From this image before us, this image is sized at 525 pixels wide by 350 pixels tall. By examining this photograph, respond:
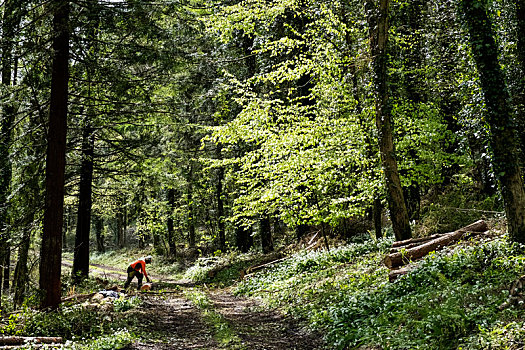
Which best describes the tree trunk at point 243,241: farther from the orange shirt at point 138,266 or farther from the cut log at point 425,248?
the cut log at point 425,248

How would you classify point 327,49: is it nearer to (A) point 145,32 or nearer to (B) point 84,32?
(A) point 145,32

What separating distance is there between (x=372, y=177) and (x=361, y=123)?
175cm

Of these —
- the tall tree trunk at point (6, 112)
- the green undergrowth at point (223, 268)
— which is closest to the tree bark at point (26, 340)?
A: the tall tree trunk at point (6, 112)

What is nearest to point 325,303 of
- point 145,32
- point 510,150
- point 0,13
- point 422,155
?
point 510,150

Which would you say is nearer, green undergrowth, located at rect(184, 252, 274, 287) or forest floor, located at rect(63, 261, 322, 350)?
forest floor, located at rect(63, 261, 322, 350)

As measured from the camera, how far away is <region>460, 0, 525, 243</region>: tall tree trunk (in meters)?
6.64

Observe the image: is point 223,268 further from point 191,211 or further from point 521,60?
point 521,60

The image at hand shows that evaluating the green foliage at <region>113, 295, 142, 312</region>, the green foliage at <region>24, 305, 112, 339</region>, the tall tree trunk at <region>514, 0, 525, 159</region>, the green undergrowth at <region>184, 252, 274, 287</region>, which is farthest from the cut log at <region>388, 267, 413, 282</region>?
the green undergrowth at <region>184, 252, 274, 287</region>

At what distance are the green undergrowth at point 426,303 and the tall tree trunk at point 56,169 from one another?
576cm

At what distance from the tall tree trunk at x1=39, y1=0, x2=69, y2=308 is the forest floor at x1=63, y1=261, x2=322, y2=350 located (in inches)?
84.2

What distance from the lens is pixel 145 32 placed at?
10312mm

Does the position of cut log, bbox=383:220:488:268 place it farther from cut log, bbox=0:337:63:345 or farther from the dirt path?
cut log, bbox=0:337:63:345

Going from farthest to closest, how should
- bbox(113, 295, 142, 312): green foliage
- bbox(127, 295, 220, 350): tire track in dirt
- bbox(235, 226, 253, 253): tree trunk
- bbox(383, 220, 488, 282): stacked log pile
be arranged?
bbox(235, 226, 253, 253): tree trunk, bbox(113, 295, 142, 312): green foliage, bbox(383, 220, 488, 282): stacked log pile, bbox(127, 295, 220, 350): tire track in dirt

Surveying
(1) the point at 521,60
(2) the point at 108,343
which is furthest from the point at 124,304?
(1) the point at 521,60
